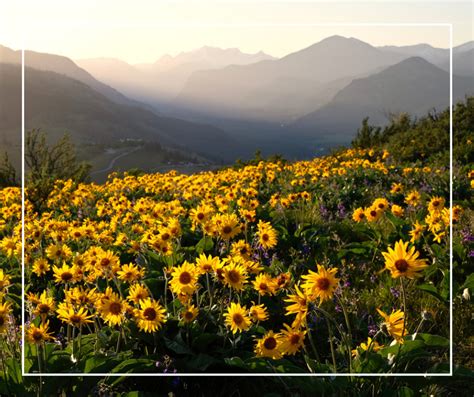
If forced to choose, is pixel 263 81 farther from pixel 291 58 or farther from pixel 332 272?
pixel 332 272

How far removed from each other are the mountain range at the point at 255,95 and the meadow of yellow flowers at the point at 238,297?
809mm

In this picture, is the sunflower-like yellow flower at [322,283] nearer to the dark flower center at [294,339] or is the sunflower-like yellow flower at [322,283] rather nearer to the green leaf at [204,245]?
the dark flower center at [294,339]

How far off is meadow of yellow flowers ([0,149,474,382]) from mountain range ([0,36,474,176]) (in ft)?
2.65

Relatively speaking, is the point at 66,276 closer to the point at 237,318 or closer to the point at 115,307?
the point at 115,307

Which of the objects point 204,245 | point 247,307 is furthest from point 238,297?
point 204,245

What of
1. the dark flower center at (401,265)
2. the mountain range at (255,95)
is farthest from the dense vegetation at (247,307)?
the mountain range at (255,95)

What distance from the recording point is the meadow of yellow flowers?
7.98ft

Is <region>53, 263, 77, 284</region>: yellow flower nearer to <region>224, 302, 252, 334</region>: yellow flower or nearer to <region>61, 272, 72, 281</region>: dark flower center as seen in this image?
<region>61, 272, 72, 281</region>: dark flower center

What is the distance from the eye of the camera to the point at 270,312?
351 cm

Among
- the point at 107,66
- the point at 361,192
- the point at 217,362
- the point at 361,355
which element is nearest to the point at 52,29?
the point at 107,66

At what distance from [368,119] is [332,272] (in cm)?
255

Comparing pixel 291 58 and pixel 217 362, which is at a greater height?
pixel 291 58

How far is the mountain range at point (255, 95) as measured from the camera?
368cm

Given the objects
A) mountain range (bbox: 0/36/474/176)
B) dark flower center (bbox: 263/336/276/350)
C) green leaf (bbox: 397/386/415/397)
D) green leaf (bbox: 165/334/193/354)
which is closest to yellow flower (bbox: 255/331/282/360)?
dark flower center (bbox: 263/336/276/350)
